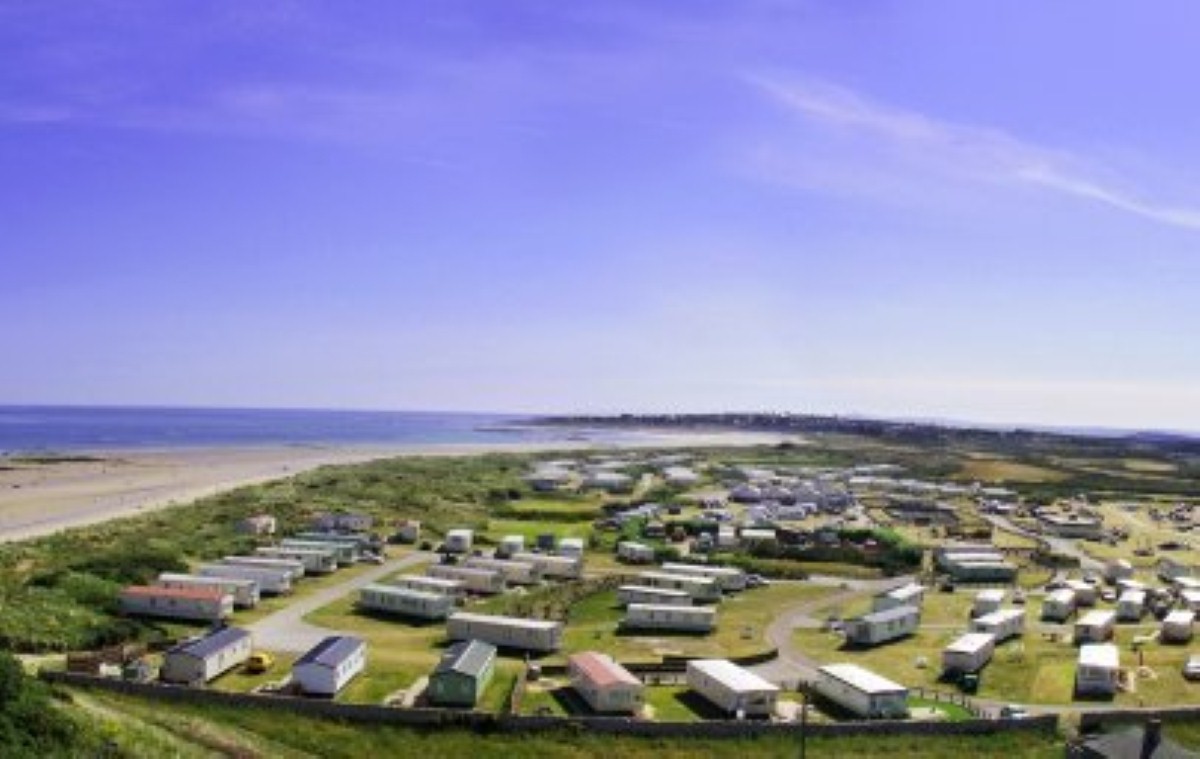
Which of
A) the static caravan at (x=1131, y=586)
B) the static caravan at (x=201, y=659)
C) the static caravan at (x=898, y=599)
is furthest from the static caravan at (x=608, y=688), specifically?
the static caravan at (x=1131, y=586)

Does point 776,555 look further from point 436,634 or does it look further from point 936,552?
point 436,634

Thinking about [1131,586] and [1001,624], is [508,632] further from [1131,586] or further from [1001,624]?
[1131,586]

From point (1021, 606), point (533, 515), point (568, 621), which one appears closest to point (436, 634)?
point (568, 621)

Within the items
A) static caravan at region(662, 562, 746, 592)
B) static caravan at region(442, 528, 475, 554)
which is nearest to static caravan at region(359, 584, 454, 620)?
static caravan at region(662, 562, 746, 592)

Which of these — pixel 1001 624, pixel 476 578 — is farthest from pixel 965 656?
pixel 476 578

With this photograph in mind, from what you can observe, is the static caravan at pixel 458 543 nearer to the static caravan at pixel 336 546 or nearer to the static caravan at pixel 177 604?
the static caravan at pixel 336 546
